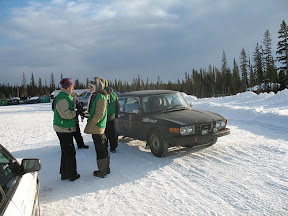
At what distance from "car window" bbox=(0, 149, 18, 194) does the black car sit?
12.2 ft

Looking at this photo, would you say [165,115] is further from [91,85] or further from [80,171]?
[80,171]

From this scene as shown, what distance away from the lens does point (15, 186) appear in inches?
90.3

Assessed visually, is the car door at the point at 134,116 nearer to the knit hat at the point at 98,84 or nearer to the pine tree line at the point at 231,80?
the knit hat at the point at 98,84

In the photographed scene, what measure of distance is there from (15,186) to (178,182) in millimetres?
3012

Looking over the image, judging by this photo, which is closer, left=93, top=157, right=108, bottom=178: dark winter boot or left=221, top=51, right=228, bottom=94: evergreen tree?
left=93, top=157, right=108, bottom=178: dark winter boot

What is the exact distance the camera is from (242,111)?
1338cm

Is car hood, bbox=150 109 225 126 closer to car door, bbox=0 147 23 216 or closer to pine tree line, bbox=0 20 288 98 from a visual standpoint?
car door, bbox=0 147 23 216

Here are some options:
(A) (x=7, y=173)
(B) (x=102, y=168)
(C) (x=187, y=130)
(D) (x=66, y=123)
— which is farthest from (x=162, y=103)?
(A) (x=7, y=173)

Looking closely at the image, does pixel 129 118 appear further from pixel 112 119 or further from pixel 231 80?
pixel 231 80

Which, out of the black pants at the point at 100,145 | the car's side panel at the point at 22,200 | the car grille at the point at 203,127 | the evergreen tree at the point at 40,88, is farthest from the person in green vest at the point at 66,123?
the evergreen tree at the point at 40,88

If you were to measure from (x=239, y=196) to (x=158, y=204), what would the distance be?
4.41ft

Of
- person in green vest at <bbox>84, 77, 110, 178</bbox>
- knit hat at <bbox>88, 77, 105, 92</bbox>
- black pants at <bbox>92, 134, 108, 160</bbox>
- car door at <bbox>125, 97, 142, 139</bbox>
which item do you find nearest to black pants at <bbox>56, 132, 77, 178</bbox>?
person in green vest at <bbox>84, 77, 110, 178</bbox>

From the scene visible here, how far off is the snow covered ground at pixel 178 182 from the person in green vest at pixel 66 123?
0.96 ft

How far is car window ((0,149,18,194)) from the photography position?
2133 millimetres
